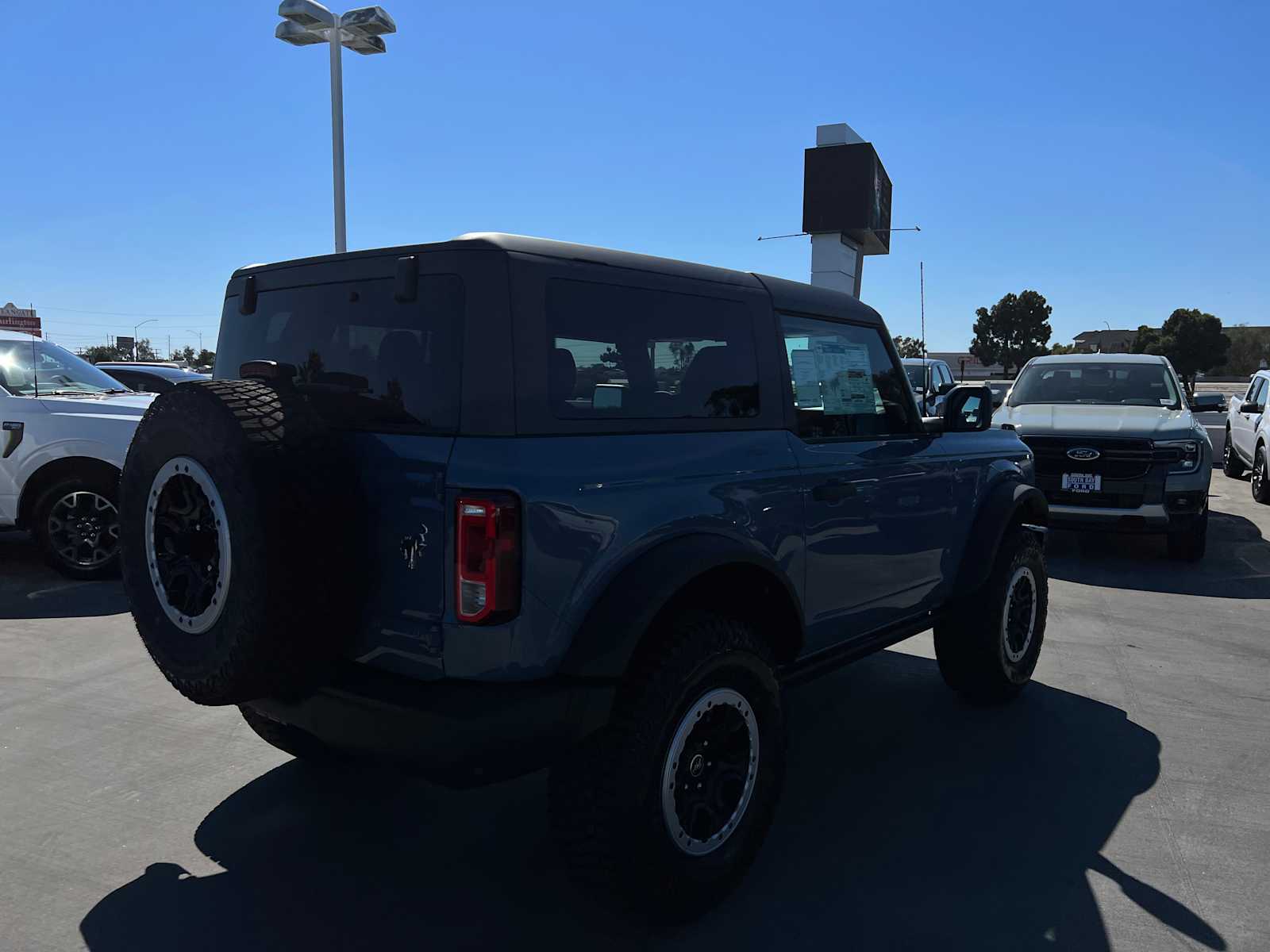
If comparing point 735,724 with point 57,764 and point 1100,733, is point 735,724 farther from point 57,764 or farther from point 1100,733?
point 57,764

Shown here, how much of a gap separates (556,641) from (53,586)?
6000 mm

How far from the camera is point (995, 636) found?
4348mm

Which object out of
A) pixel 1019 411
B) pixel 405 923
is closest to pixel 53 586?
pixel 405 923

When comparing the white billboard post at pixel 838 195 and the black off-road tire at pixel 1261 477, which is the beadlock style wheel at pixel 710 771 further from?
the white billboard post at pixel 838 195

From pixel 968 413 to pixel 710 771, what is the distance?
2.24m

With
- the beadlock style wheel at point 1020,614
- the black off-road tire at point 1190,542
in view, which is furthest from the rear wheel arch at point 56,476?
the black off-road tire at point 1190,542

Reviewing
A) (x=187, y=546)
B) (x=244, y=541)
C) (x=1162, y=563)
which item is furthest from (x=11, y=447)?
(x=1162, y=563)

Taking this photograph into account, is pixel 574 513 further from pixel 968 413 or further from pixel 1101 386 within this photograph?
pixel 1101 386

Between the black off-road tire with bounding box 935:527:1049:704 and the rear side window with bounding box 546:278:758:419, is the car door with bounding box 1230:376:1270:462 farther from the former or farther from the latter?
the rear side window with bounding box 546:278:758:419

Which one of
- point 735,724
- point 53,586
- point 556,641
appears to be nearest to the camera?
point 556,641

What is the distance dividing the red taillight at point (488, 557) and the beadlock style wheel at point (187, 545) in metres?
0.60

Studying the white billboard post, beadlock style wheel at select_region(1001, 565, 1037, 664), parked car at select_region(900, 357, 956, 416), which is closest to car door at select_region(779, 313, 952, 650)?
beadlock style wheel at select_region(1001, 565, 1037, 664)

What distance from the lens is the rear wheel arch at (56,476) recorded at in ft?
22.6

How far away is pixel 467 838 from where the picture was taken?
3195 millimetres
